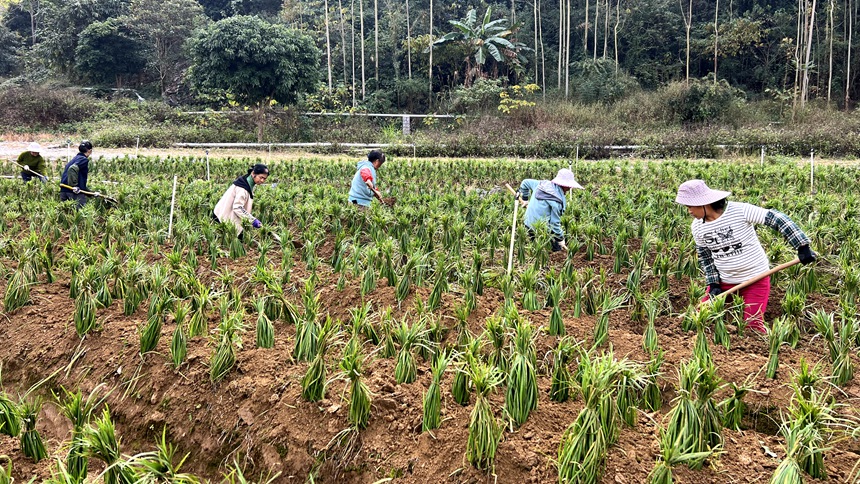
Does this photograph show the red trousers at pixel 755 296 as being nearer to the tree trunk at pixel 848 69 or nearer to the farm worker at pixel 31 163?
the farm worker at pixel 31 163

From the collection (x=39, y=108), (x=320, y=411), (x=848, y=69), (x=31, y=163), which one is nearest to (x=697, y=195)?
(x=320, y=411)

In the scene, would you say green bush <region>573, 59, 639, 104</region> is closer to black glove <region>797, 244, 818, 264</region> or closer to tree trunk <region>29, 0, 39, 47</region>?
Result: black glove <region>797, 244, 818, 264</region>

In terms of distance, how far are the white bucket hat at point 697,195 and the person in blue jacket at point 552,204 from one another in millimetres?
2024

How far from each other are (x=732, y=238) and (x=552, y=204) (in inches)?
92.5

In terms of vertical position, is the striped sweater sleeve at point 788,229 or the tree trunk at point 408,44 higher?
the tree trunk at point 408,44

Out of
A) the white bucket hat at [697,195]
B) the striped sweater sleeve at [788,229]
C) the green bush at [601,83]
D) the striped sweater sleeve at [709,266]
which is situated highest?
the green bush at [601,83]

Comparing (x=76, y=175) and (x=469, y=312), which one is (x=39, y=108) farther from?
(x=469, y=312)

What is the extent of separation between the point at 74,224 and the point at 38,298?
2.66 m

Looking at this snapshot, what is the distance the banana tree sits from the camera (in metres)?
28.5

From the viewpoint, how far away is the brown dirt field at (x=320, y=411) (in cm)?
269

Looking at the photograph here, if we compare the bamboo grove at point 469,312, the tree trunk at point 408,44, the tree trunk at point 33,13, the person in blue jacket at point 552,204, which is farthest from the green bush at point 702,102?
the tree trunk at point 33,13

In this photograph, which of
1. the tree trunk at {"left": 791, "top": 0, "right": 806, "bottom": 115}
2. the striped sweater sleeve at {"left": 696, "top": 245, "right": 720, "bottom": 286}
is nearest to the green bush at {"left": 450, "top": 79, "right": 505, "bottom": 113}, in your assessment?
the tree trunk at {"left": 791, "top": 0, "right": 806, "bottom": 115}

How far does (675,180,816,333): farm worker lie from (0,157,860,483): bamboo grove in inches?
10.7

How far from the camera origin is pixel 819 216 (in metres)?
6.90
